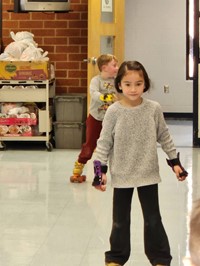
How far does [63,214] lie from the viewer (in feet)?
15.0

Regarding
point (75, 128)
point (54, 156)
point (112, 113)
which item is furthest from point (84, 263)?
point (75, 128)

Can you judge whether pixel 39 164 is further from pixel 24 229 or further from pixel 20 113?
pixel 24 229

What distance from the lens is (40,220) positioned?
441 cm

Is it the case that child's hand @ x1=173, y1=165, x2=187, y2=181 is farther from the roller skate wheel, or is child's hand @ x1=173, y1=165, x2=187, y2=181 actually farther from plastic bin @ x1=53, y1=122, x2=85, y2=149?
plastic bin @ x1=53, y1=122, x2=85, y2=149

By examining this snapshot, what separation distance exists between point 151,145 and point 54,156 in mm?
4026

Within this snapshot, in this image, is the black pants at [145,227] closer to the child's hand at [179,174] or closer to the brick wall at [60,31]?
the child's hand at [179,174]

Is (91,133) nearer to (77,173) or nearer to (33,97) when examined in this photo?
(77,173)

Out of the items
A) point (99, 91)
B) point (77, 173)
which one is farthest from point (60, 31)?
point (99, 91)

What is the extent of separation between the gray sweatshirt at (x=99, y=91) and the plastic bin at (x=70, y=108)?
7.56 ft

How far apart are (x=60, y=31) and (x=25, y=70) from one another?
86cm

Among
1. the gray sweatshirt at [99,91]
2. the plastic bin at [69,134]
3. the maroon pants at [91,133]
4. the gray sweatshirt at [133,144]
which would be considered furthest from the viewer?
the plastic bin at [69,134]

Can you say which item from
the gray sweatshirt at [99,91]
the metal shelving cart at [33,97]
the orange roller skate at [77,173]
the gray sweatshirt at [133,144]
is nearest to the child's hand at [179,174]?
the gray sweatshirt at [133,144]

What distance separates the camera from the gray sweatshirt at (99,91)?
5.14 metres

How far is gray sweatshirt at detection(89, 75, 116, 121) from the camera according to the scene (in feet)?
16.9
